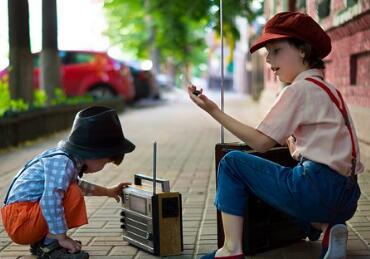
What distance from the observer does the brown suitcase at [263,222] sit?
11.9 feet

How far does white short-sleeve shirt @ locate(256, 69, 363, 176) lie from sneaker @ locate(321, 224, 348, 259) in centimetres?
31

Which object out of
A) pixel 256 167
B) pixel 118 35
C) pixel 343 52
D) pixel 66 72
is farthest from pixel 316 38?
pixel 118 35

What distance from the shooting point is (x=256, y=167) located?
→ 3.29 metres

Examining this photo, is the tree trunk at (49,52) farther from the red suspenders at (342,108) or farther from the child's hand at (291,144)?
the red suspenders at (342,108)

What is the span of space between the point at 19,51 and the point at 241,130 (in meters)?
8.48

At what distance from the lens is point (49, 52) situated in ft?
43.9

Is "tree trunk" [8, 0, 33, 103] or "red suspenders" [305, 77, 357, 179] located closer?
"red suspenders" [305, 77, 357, 179]

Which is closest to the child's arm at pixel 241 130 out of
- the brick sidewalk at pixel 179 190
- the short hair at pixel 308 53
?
the short hair at pixel 308 53

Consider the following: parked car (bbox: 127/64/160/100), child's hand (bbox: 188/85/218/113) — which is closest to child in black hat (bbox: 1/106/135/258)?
child's hand (bbox: 188/85/218/113)

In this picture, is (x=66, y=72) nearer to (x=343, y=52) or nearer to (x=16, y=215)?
(x=343, y=52)

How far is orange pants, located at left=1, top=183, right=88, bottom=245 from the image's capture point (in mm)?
3596

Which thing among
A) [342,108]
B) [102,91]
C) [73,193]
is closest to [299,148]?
[342,108]

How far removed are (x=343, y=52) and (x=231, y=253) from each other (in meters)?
5.79

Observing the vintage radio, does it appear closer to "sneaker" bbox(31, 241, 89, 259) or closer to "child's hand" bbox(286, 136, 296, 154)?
"sneaker" bbox(31, 241, 89, 259)
